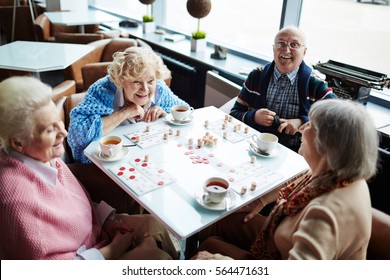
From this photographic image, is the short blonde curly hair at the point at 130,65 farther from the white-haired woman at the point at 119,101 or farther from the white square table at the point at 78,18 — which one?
the white square table at the point at 78,18

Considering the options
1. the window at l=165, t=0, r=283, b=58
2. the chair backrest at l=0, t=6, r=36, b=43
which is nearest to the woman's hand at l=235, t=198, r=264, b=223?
the window at l=165, t=0, r=283, b=58

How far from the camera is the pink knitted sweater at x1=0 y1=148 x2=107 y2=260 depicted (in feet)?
3.93

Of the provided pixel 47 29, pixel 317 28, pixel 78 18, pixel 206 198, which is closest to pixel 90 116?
pixel 206 198

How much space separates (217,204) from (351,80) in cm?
137

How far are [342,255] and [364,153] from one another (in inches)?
13.6

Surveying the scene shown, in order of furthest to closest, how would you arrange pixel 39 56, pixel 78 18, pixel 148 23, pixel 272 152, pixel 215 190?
pixel 78 18 < pixel 148 23 < pixel 39 56 < pixel 272 152 < pixel 215 190

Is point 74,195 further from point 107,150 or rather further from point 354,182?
point 354,182

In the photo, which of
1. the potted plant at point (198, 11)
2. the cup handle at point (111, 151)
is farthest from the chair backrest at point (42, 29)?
the cup handle at point (111, 151)

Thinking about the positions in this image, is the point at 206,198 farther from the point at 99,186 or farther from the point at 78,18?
the point at 78,18

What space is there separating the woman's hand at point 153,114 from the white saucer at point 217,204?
2.47ft

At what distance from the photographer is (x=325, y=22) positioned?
3.01 metres

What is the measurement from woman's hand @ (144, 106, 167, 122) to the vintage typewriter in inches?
43.8

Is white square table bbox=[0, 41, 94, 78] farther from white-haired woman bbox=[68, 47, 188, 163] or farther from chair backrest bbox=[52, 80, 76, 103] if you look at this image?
white-haired woman bbox=[68, 47, 188, 163]

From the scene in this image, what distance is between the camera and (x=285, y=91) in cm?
224
